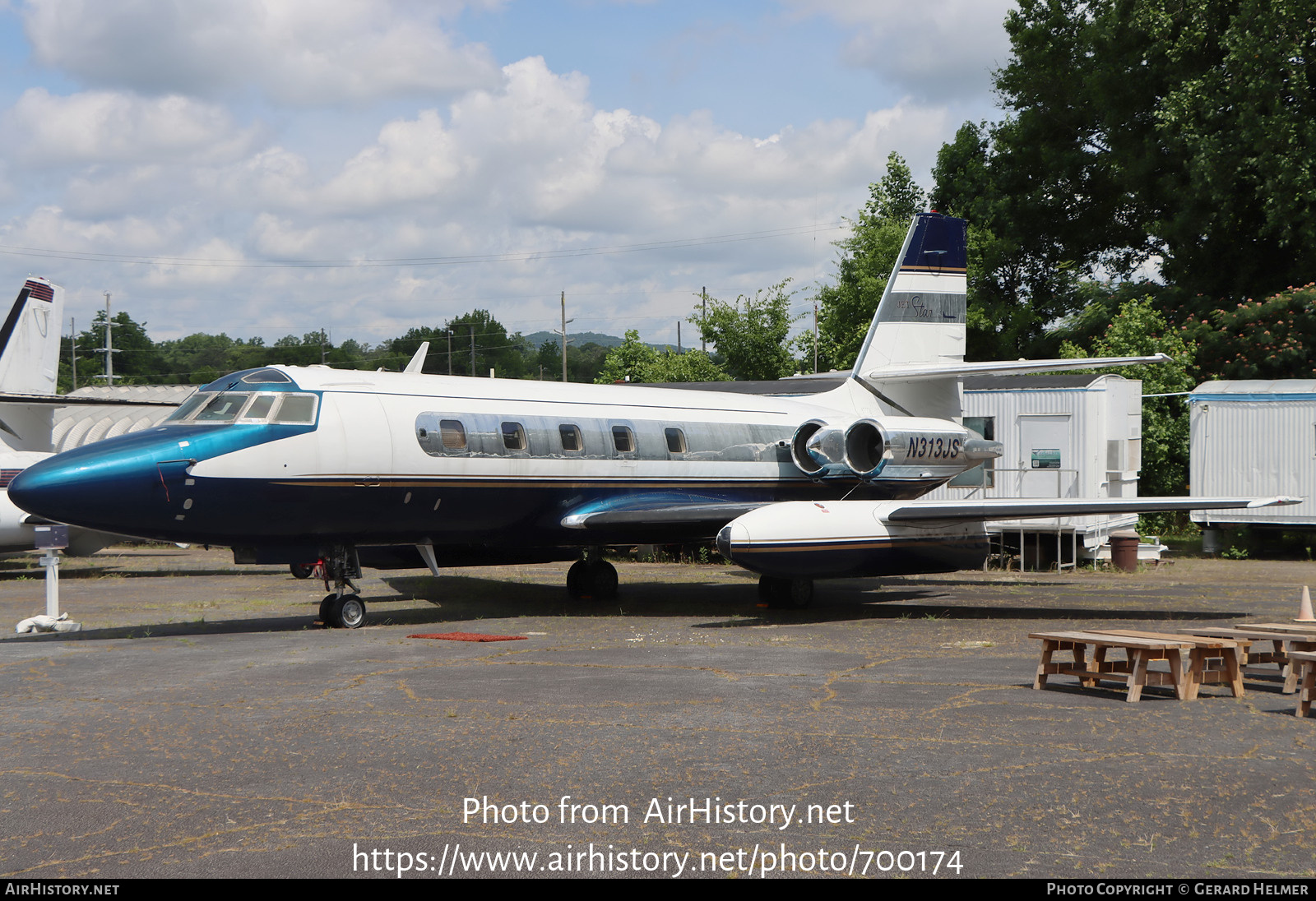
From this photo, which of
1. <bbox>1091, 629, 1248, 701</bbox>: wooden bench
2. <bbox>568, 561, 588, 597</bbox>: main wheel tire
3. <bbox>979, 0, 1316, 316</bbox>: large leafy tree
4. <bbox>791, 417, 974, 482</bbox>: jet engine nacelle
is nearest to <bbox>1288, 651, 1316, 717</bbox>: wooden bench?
<bbox>1091, 629, 1248, 701</bbox>: wooden bench

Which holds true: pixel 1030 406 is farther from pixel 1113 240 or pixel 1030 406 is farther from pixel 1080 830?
pixel 1113 240

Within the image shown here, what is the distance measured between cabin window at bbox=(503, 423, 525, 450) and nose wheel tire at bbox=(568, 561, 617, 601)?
345cm

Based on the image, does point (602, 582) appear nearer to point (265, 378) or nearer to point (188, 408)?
point (265, 378)

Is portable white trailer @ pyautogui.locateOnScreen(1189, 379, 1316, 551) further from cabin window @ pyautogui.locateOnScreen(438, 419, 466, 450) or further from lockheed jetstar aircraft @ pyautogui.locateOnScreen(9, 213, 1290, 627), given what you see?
cabin window @ pyautogui.locateOnScreen(438, 419, 466, 450)

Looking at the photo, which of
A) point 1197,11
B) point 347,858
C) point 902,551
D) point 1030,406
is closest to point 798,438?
point 902,551

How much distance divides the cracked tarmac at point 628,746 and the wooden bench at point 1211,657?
204mm

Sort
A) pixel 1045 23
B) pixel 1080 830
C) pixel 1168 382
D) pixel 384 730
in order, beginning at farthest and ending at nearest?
pixel 1045 23, pixel 1168 382, pixel 384 730, pixel 1080 830

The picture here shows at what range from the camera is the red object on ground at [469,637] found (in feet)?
43.9

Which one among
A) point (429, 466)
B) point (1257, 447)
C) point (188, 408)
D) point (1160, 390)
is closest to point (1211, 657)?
point (429, 466)

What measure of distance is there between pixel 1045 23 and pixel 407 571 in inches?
1407

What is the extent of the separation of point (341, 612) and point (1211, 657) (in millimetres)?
9803

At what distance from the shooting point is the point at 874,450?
18281 mm

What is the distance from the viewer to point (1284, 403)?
24.9m

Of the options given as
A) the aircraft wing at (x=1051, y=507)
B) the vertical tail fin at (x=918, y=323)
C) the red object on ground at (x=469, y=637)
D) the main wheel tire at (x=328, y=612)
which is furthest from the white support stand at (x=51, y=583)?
the vertical tail fin at (x=918, y=323)
